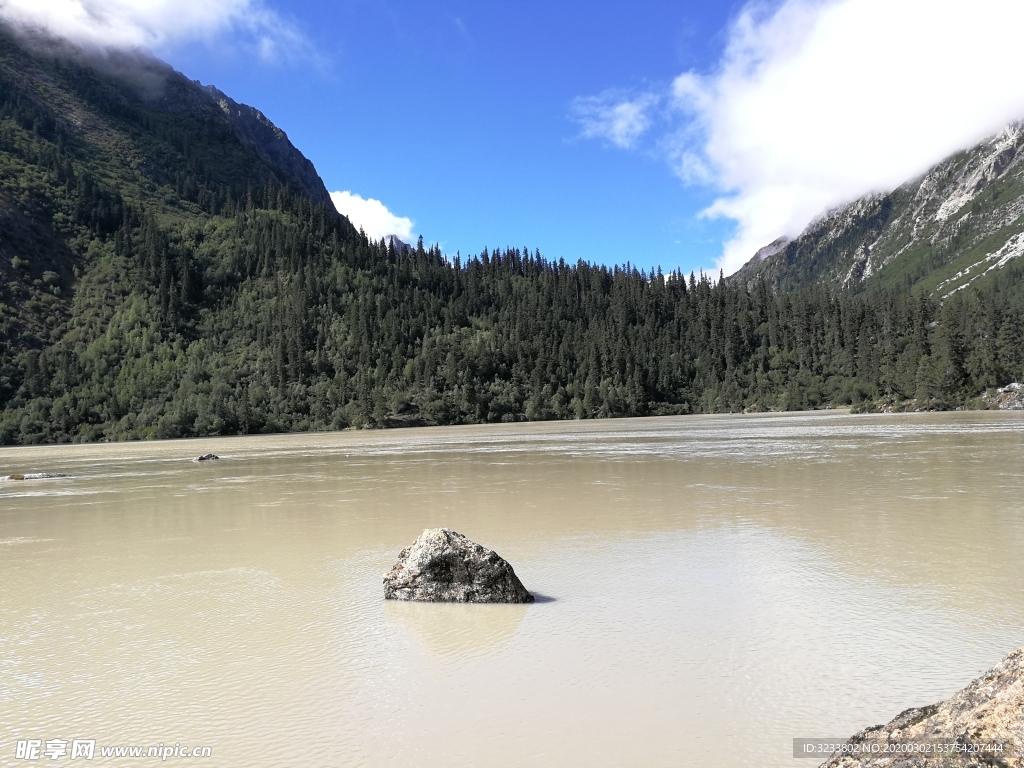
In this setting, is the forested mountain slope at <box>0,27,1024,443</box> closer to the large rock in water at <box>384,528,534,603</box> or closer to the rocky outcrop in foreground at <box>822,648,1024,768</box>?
the large rock in water at <box>384,528,534,603</box>

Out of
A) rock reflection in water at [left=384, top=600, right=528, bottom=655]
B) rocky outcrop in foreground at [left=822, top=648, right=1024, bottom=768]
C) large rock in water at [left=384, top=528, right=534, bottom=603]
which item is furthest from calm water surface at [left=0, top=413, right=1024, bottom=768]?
rocky outcrop in foreground at [left=822, top=648, right=1024, bottom=768]

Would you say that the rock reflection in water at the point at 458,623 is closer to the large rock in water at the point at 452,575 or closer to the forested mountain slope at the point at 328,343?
the large rock in water at the point at 452,575

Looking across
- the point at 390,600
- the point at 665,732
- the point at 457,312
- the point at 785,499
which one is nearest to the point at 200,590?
the point at 390,600

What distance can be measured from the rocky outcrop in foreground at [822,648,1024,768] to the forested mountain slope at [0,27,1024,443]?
118m

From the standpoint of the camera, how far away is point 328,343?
162375mm

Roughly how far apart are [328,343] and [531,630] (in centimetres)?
15958

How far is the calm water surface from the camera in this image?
6551 millimetres

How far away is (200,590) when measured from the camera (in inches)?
492

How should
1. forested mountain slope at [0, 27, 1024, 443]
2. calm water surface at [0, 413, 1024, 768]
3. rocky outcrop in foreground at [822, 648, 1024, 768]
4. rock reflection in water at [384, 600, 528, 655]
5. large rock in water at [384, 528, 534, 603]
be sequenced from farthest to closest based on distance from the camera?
forested mountain slope at [0, 27, 1024, 443] → large rock in water at [384, 528, 534, 603] → rock reflection in water at [384, 600, 528, 655] → calm water surface at [0, 413, 1024, 768] → rocky outcrop in foreground at [822, 648, 1024, 768]

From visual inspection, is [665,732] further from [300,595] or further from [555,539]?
[555,539]

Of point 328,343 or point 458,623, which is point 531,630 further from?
point 328,343

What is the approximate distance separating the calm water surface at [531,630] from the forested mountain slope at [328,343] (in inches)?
4236

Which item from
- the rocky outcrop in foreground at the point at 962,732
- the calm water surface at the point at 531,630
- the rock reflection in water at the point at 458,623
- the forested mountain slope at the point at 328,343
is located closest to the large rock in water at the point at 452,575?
the rock reflection in water at the point at 458,623

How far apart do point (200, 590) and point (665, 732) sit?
9443mm
